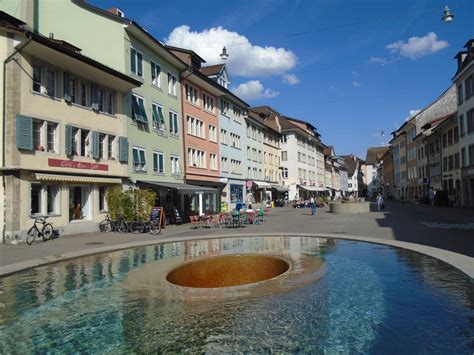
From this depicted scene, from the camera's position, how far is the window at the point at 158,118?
31.9 metres

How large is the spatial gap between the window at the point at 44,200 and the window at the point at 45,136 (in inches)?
71.3

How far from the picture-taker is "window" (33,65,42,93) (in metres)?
20.9

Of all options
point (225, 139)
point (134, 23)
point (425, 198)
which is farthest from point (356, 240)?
point (425, 198)

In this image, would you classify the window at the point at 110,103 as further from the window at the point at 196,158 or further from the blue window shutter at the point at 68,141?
the window at the point at 196,158

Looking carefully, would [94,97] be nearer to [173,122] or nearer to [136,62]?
[136,62]

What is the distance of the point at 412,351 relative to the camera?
576 cm

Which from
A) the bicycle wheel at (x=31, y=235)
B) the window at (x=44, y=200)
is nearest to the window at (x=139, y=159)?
the window at (x=44, y=200)

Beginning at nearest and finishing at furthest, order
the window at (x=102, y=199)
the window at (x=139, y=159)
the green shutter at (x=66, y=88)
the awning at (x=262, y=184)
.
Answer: the green shutter at (x=66, y=88) → the window at (x=102, y=199) → the window at (x=139, y=159) → the awning at (x=262, y=184)

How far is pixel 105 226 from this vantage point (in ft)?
82.1

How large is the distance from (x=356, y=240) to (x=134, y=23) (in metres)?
19.6

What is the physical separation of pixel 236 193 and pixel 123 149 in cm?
2546

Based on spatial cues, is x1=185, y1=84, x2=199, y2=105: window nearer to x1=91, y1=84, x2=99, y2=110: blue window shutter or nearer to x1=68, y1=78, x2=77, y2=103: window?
x1=91, y1=84, x2=99, y2=110: blue window shutter

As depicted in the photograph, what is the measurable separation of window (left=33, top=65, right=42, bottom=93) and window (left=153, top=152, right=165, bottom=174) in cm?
1134

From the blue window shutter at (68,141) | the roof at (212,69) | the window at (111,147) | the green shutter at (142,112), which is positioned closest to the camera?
the blue window shutter at (68,141)
